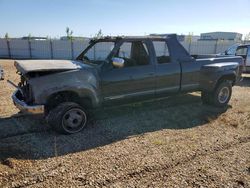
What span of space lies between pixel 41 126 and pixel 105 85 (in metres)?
1.62

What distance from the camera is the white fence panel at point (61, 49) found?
931 inches

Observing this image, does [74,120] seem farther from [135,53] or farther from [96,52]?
[135,53]

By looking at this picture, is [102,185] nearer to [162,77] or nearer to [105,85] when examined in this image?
[105,85]

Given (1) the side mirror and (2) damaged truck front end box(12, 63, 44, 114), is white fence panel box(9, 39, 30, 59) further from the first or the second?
(1) the side mirror

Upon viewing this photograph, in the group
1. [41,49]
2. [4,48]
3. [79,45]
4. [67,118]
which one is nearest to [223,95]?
[67,118]

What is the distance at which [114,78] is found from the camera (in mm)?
5520

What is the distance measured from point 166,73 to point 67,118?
2549mm

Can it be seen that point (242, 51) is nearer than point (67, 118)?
No

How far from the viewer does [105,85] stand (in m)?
5.45

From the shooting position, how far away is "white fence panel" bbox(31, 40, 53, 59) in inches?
958

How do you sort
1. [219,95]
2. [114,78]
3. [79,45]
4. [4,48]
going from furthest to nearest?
[4,48] < [79,45] < [219,95] < [114,78]

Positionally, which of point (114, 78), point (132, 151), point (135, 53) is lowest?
point (132, 151)

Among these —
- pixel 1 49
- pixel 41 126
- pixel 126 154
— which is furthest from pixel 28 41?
pixel 126 154

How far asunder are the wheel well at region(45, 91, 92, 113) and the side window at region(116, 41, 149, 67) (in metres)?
1.30
